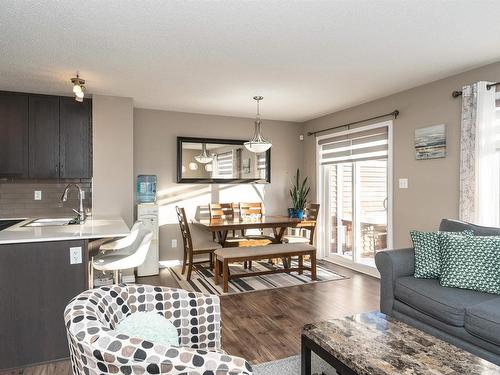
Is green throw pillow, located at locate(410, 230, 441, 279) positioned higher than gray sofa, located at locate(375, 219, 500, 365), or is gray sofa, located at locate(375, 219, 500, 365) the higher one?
green throw pillow, located at locate(410, 230, 441, 279)

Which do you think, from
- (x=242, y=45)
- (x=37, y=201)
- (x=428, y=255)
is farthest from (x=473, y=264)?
(x=37, y=201)

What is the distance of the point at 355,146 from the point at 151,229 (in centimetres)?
324

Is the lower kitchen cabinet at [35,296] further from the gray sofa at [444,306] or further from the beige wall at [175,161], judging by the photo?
the beige wall at [175,161]

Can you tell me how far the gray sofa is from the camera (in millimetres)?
2072

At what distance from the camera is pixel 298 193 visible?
236 inches

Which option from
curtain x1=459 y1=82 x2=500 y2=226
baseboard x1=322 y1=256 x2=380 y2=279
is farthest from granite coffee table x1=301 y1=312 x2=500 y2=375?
baseboard x1=322 y1=256 x2=380 y2=279

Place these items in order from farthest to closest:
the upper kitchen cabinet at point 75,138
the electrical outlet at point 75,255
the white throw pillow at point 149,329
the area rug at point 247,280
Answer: the upper kitchen cabinet at point 75,138, the area rug at point 247,280, the electrical outlet at point 75,255, the white throw pillow at point 149,329

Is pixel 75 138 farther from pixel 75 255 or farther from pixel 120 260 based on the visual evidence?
pixel 75 255

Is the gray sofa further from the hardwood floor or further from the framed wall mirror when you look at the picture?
the framed wall mirror

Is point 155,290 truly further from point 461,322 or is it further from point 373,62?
point 373,62

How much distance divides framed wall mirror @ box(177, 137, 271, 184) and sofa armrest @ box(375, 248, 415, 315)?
3312mm

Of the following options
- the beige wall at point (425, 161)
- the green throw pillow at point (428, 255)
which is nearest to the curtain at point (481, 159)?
the beige wall at point (425, 161)

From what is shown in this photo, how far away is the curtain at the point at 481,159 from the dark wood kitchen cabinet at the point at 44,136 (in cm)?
447

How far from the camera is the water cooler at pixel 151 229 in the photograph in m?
4.69
